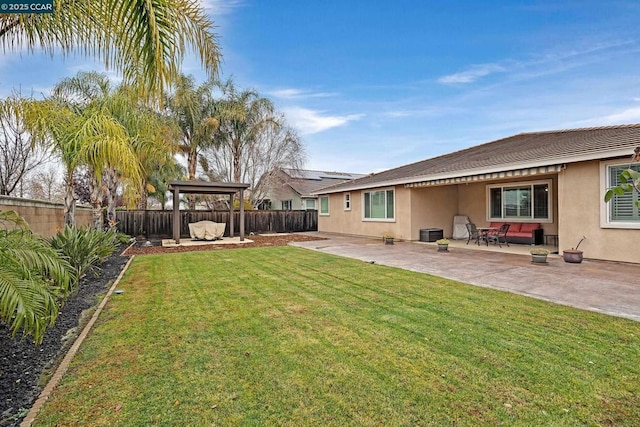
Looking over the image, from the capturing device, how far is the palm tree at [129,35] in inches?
131

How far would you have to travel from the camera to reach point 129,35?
3648 millimetres

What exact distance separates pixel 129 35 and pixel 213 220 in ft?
60.2

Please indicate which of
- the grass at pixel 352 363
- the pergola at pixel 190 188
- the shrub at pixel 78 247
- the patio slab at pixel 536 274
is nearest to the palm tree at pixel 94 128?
the shrub at pixel 78 247

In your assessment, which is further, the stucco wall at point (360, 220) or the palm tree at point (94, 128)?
the stucco wall at point (360, 220)

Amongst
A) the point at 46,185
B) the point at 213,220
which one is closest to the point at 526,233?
the point at 213,220

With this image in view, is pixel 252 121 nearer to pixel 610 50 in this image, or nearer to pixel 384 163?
pixel 384 163

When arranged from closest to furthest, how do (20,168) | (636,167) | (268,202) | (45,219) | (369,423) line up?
(369,423), (636,167), (45,219), (20,168), (268,202)

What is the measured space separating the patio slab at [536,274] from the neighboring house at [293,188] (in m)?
15.5

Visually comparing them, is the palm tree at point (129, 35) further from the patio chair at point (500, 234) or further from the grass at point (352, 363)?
the patio chair at point (500, 234)

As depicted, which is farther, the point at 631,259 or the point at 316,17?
the point at 316,17

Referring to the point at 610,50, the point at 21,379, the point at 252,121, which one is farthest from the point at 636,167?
the point at 252,121

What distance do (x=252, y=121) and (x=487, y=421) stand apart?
2697 centimetres

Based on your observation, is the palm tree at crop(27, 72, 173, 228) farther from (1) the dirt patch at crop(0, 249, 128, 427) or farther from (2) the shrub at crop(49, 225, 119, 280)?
(1) the dirt patch at crop(0, 249, 128, 427)

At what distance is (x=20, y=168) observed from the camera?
39.2 ft
